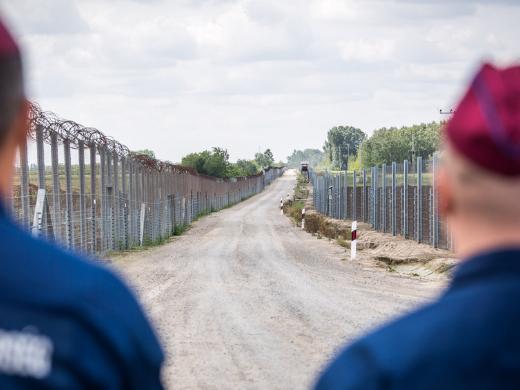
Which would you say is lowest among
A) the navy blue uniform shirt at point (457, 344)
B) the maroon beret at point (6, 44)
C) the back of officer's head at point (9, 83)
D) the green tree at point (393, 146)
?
the navy blue uniform shirt at point (457, 344)

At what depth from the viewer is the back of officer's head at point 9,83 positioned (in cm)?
167

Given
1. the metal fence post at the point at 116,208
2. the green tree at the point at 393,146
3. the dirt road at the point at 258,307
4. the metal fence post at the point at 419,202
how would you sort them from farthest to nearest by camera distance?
the green tree at the point at 393,146 → the metal fence post at the point at 419,202 → the metal fence post at the point at 116,208 → the dirt road at the point at 258,307

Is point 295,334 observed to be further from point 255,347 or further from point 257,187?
point 257,187

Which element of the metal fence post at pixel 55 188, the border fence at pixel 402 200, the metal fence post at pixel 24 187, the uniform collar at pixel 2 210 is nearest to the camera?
the uniform collar at pixel 2 210

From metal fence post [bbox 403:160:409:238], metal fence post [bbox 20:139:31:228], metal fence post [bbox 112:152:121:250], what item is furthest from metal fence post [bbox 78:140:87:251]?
metal fence post [bbox 403:160:409:238]

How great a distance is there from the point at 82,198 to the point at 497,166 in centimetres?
1962

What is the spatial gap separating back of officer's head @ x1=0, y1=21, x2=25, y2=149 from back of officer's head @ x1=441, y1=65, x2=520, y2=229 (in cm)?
83

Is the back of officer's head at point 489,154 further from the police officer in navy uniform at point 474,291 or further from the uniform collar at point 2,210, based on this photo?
the uniform collar at point 2,210

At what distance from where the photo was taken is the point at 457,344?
148 cm

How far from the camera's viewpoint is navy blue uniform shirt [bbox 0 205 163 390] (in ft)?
5.21

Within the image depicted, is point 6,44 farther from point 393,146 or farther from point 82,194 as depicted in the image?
point 393,146

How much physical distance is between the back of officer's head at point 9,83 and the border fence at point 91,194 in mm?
14196

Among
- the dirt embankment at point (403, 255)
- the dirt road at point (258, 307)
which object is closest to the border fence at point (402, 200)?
the dirt embankment at point (403, 255)

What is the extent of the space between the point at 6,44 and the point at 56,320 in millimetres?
523
